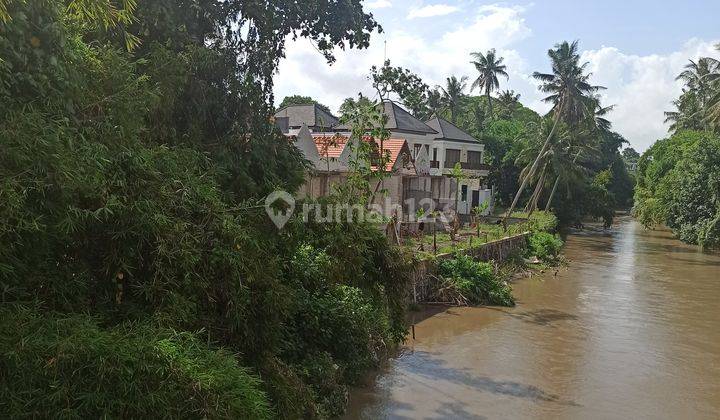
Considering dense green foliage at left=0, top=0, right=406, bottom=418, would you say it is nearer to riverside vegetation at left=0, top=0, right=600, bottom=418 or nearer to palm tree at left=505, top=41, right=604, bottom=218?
riverside vegetation at left=0, top=0, right=600, bottom=418

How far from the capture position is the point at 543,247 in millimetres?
26094

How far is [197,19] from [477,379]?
8.00 metres

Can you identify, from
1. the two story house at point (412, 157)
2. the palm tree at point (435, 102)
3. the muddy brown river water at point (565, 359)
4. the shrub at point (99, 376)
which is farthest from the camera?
the palm tree at point (435, 102)

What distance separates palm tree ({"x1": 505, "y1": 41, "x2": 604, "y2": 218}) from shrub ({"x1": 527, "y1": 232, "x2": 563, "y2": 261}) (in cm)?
648

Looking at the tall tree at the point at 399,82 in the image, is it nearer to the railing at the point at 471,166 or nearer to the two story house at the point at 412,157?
the two story house at the point at 412,157

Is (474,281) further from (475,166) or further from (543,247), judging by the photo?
(475,166)

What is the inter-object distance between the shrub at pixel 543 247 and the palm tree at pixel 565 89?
648 centimetres

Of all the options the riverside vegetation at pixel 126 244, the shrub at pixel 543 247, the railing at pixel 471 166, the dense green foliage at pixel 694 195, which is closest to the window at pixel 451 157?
the railing at pixel 471 166

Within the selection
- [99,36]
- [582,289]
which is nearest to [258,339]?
[99,36]

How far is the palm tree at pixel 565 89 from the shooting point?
34.5 m

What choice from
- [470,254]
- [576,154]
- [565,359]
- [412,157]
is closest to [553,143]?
[576,154]

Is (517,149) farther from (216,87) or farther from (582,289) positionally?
(216,87)

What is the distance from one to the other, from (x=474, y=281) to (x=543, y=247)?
31.4 feet

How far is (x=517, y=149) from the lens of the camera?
4175 centimetres
